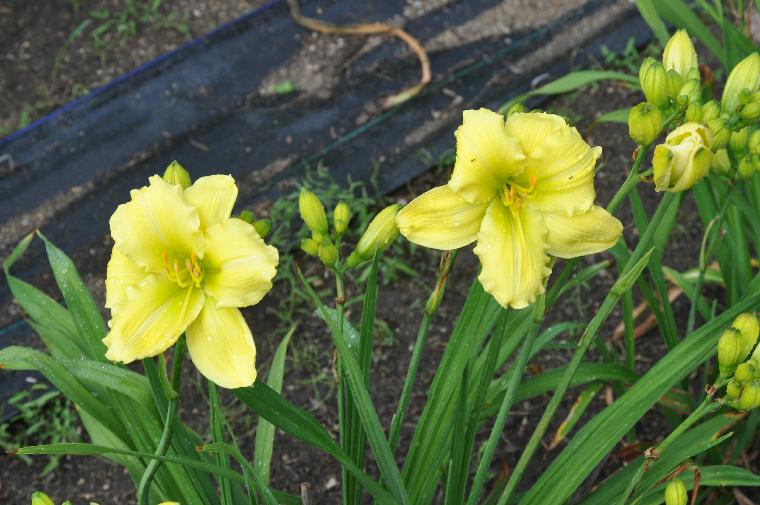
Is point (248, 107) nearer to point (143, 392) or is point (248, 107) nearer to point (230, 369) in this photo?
point (143, 392)

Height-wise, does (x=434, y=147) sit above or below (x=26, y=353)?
below

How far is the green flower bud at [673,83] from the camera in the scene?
3.84 feet

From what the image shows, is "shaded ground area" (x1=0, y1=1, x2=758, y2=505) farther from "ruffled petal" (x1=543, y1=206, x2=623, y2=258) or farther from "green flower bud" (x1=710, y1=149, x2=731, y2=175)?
"ruffled petal" (x1=543, y1=206, x2=623, y2=258)

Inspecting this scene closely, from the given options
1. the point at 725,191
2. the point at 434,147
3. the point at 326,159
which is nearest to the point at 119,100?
the point at 326,159

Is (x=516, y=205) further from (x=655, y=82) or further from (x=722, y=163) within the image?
(x=722, y=163)

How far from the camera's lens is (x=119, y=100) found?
2.80 meters

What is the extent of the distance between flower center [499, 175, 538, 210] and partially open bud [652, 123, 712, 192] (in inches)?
5.9

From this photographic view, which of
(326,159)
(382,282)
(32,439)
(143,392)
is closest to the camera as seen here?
(143,392)

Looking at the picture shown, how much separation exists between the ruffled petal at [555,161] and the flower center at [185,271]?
1.35 ft

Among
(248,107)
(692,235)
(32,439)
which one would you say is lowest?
(32,439)

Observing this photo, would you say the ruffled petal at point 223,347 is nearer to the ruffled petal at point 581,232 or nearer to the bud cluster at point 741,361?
the ruffled petal at point 581,232

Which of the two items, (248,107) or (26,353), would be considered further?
(248,107)

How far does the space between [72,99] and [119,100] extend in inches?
7.7

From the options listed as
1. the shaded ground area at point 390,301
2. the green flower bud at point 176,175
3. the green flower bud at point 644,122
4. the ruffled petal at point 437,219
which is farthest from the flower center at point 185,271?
the shaded ground area at point 390,301
